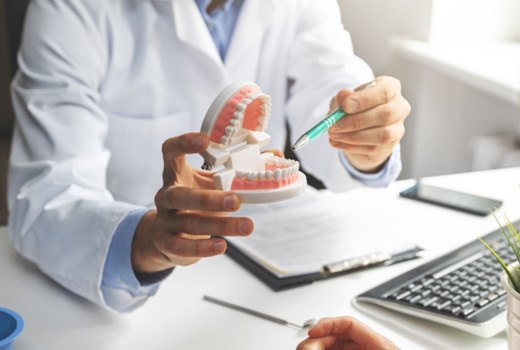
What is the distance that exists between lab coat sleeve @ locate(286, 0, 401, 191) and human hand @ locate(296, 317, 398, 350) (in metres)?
0.41

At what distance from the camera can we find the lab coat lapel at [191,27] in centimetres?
109

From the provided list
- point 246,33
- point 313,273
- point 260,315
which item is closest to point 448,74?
point 246,33

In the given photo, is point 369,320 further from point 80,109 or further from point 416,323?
point 80,109

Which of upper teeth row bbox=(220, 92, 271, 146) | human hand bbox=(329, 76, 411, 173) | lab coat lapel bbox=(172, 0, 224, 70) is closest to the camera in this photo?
upper teeth row bbox=(220, 92, 271, 146)

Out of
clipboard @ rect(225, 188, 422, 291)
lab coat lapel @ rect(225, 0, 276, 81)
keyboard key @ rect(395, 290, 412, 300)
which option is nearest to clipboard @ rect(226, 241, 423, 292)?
clipboard @ rect(225, 188, 422, 291)

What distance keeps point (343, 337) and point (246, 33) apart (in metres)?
0.64

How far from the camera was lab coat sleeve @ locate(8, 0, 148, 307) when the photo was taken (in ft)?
2.72

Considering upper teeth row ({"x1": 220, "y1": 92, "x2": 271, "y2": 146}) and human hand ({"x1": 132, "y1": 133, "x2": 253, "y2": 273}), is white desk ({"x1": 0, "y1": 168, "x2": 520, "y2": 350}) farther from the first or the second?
upper teeth row ({"x1": 220, "y1": 92, "x2": 271, "y2": 146})

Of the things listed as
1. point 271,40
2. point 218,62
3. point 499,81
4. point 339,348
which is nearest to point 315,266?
point 339,348

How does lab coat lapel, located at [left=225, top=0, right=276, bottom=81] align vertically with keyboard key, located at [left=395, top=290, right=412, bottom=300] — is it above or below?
above

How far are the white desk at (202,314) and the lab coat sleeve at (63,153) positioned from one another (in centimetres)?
3

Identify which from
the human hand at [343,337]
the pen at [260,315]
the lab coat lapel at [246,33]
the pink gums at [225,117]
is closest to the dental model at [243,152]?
the pink gums at [225,117]

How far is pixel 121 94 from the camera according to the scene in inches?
43.4

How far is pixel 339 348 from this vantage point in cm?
66
